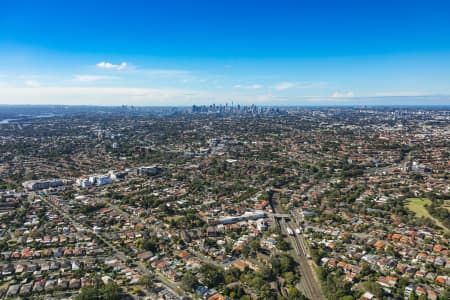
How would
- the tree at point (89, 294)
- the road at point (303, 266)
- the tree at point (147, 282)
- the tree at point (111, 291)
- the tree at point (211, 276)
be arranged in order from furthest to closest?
the tree at point (211, 276)
the tree at point (147, 282)
the road at point (303, 266)
the tree at point (111, 291)
the tree at point (89, 294)

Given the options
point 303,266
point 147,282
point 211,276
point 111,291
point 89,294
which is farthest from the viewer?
point 303,266

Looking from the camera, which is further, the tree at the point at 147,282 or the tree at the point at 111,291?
the tree at the point at 147,282

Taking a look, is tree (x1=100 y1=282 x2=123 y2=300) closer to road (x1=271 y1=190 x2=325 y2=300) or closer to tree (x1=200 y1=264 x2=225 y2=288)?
tree (x1=200 y1=264 x2=225 y2=288)

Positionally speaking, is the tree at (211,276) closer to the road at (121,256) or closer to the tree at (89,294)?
the road at (121,256)

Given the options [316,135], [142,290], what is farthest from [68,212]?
[316,135]

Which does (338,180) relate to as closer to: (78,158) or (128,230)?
(128,230)

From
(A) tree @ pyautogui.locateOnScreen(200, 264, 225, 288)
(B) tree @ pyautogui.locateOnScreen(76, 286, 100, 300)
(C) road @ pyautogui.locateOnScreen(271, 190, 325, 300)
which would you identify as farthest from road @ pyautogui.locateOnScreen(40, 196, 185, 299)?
(C) road @ pyautogui.locateOnScreen(271, 190, 325, 300)

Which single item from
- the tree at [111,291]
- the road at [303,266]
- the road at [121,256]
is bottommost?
the road at [303,266]

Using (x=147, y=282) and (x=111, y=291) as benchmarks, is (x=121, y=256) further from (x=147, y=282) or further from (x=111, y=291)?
(x=111, y=291)

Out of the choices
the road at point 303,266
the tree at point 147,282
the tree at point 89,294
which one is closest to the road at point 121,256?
the tree at point 147,282

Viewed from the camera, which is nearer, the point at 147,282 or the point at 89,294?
the point at 89,294

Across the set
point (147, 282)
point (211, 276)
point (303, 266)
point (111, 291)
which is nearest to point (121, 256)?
point (147, 282)
